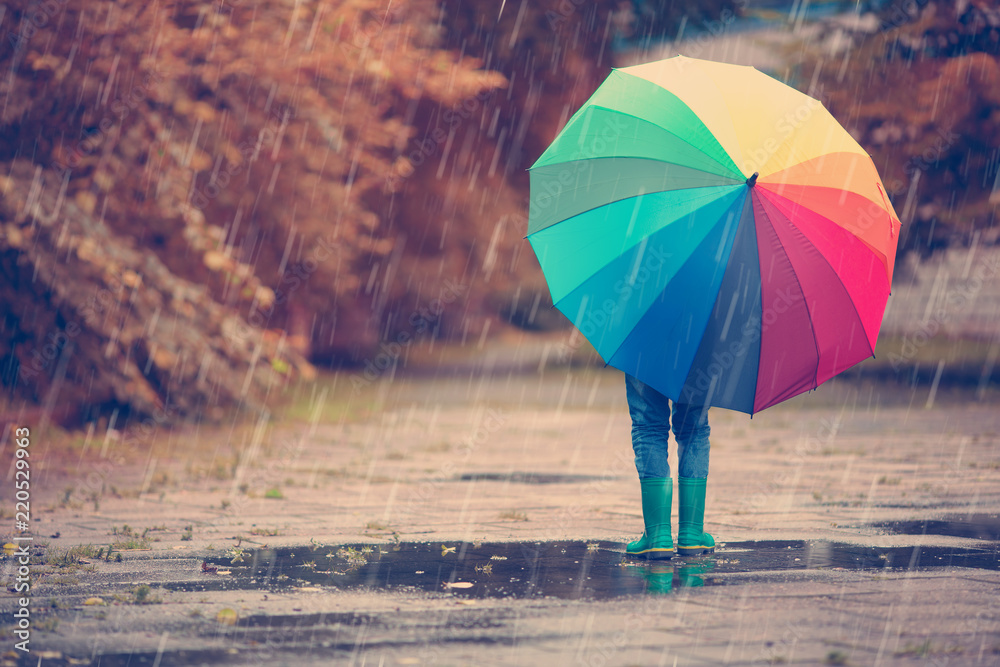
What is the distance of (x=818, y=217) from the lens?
218 inches

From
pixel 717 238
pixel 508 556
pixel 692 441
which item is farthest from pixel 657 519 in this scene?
pixel 717 238

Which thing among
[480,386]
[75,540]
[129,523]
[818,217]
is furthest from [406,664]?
[480,386]

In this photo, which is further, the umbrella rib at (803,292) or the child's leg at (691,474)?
the child's leg at (691,474)

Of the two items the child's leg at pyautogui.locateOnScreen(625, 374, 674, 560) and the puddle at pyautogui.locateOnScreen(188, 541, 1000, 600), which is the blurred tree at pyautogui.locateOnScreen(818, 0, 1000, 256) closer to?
the puddle at pyautogui.locateOnScreen(188, 541, 1000, 600)

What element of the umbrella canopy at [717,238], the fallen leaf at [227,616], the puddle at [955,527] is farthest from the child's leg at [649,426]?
the fallen leaf at [227,616]

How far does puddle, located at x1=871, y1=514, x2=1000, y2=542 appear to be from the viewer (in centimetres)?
675

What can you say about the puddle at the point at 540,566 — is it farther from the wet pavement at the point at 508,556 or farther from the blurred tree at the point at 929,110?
the blurred tree at the point at 929,110

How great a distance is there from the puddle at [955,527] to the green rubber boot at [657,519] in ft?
5.32

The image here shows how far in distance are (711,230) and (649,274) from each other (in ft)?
1.13

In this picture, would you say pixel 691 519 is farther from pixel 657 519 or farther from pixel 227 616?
pixel 227 616

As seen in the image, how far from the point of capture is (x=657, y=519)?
6.00m

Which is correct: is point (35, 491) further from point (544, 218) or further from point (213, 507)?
point (544, 218)

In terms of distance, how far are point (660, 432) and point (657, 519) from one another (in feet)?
1.44

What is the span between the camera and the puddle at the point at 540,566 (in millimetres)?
5395
